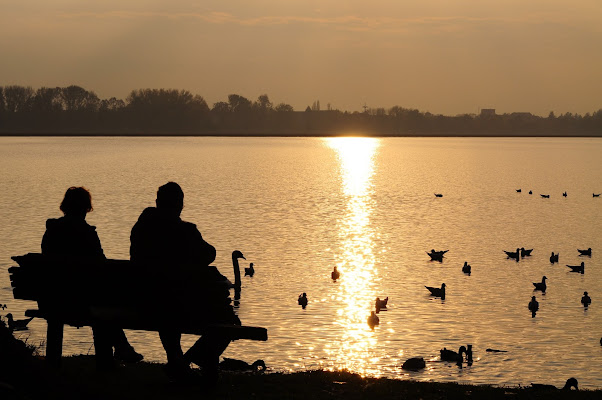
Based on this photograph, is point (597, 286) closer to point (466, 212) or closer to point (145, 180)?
point (466, 212)

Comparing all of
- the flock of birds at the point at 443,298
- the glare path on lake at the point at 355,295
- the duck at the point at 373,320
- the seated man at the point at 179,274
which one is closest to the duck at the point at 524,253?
the flock of birds at the point at 443,298

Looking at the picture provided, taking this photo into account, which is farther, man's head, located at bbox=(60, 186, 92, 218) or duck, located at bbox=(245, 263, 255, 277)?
duck, located at bbox=(245, 263, 255, 277)

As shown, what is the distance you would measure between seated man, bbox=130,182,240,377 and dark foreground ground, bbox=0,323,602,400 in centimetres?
46

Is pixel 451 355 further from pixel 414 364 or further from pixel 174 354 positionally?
pixel 174 354

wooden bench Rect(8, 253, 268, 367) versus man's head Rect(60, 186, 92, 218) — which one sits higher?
man's head Rect(60, 186, 92, 218)

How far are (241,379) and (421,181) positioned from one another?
105363 millimetres

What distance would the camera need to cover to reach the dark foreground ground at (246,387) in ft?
33.7

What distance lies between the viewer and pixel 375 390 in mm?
11508

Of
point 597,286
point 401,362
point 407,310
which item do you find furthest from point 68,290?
point 597,286

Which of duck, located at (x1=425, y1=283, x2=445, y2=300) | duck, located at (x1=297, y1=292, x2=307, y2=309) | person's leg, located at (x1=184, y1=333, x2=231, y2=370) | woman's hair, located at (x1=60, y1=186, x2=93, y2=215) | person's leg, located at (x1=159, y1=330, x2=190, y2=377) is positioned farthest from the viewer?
duck, located at (x1=425, y1=283, x2=445, y2=300)

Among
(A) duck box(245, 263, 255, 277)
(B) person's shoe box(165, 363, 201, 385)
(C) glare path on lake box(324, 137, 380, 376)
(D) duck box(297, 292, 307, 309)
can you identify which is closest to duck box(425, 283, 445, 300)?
(C) glare path on lake box(324, 137, 380, 376)

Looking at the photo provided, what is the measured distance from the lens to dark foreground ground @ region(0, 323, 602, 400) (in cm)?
1027

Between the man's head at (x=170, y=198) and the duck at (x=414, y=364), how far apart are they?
1050 centimetres

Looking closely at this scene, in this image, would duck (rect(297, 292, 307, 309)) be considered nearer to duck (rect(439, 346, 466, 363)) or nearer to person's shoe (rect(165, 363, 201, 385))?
duck (rect(439, 346, 466, 363))
